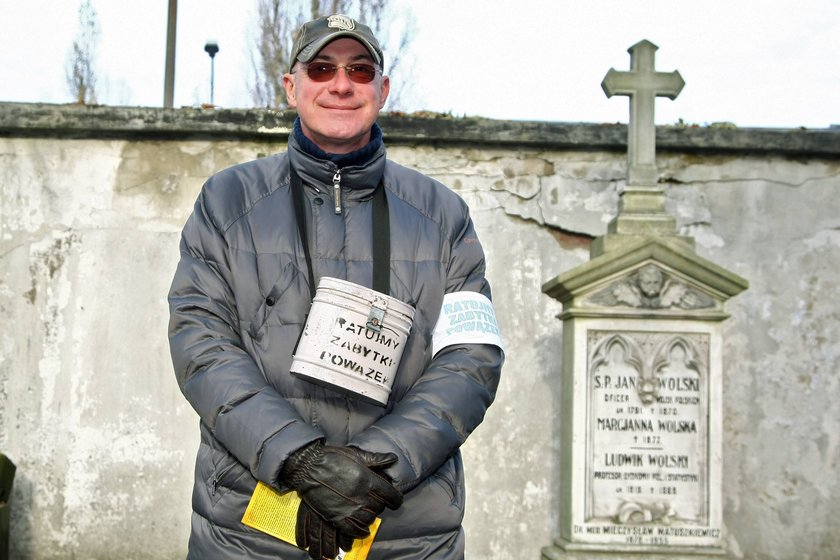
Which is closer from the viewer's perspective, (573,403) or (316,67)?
(316,67)

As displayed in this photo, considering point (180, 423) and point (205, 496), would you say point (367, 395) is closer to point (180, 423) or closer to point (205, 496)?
point (205, 496)

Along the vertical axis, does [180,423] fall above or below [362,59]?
below

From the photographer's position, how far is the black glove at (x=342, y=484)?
1.86 meters

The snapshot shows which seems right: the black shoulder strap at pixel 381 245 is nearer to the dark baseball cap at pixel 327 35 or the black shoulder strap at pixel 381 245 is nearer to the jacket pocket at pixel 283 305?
the jacket pocket at pixel 283 305

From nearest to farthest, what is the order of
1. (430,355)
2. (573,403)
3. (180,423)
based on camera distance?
1. (430,355)
2. (573,403)
3. (180,423)

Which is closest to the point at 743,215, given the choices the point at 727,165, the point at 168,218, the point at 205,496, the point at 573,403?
the point at 727,165

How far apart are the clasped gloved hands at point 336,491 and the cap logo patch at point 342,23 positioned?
3.31 feet

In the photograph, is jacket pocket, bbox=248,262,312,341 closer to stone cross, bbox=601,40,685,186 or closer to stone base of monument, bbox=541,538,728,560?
stone base of monument, bbox=541,538,728,560

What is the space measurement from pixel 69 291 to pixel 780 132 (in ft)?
16.0

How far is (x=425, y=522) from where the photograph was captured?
210 cm

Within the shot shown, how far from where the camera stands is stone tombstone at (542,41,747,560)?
489 centimetres

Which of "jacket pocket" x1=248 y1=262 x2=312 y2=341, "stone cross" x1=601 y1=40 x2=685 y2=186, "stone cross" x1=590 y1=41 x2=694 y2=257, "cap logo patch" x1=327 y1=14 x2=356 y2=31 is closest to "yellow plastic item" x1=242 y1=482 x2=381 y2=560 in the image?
"jacket pocket" x1=248 y1=262 x2=312 y2=341

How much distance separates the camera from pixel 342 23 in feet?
7.38

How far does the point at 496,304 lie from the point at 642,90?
5.49 feet
